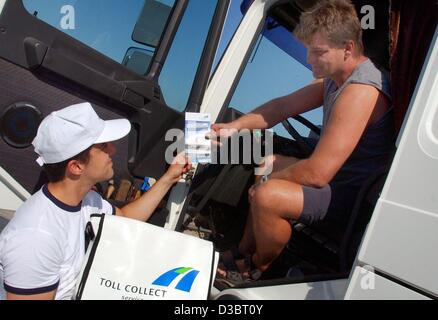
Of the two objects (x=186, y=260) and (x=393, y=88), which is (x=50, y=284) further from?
(x=393, y=88)

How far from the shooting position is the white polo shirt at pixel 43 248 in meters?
1.20

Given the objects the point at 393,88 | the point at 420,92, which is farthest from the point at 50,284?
the point at 393,88

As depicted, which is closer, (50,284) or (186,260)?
(50,284)

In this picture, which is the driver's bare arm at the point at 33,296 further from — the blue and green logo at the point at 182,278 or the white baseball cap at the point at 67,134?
the white baseball cap at the point at 67,134

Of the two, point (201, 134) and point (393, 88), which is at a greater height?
point (393, 88)

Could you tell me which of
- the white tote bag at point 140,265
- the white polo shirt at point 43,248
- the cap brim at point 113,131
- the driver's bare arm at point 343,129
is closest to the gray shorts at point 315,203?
the driver's bare arm at point 343,129

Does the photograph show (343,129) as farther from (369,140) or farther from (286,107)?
(286,107)

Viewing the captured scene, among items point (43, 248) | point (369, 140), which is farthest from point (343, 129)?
point (43, 248)

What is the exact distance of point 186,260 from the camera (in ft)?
4.60

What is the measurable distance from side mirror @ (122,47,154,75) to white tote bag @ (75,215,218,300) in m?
0.88

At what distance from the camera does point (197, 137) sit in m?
Result: 1.86

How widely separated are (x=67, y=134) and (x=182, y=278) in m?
0.71

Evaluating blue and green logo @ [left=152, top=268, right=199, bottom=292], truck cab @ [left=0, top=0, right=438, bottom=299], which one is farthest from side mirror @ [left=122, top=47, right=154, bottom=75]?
blue and green logo @ [left=152, top=268, right=199, bottom=292]

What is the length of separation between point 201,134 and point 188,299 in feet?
2.76
